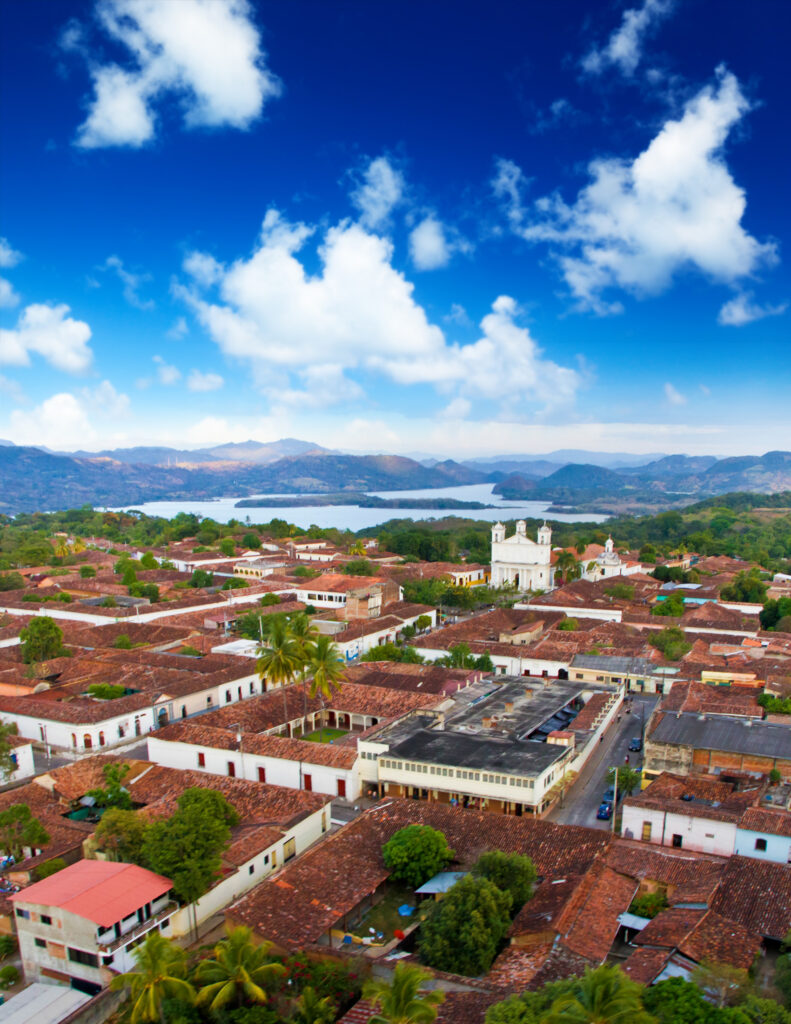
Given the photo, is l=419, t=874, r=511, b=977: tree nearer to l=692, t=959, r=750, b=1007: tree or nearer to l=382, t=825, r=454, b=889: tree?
l=382, t=825, r=454, b=889: tree

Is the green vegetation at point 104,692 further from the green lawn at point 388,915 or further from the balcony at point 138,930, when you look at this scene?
the green lawn at point 388,915

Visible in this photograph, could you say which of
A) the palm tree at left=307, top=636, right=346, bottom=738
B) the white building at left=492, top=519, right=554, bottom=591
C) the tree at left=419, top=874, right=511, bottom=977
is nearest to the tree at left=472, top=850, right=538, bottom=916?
the tree at left=419, top=874, right=511, bottom=977

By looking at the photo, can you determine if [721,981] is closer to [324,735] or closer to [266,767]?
[266,767]

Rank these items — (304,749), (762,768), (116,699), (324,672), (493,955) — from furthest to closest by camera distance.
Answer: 1. (116,699)
2. (324,672)
3. (304,749)
4. (762,768)
5. (493,955)

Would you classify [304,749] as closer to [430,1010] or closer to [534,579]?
[430,1010]

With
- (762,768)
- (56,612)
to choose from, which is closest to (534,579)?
(56,612)
